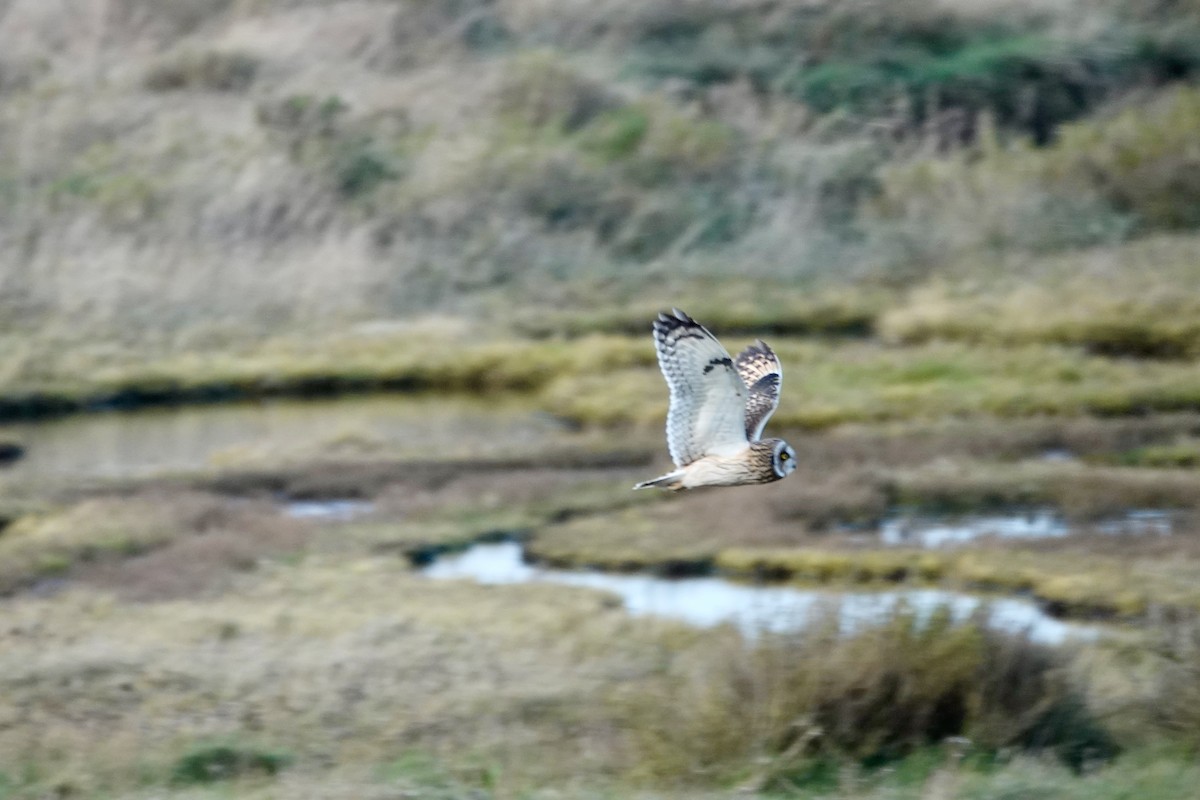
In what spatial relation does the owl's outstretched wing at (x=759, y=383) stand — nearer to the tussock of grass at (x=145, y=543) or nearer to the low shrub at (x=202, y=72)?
the tussock of grass at (x=145, y=543)

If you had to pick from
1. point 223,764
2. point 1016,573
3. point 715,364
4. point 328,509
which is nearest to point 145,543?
point 328,509

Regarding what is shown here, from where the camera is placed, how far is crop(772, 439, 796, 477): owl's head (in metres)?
6.90

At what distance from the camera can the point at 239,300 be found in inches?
1138

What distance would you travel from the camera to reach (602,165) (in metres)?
32.5

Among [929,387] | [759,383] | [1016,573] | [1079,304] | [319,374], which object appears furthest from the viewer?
[319,374]

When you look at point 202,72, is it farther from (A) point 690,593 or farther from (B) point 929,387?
(A) point 690,593

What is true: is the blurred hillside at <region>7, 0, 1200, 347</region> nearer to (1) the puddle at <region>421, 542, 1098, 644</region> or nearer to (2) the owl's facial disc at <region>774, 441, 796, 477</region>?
(1) the puddle at <region>421, 542, 1098, 644</region>

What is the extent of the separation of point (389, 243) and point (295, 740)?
21.9 meters

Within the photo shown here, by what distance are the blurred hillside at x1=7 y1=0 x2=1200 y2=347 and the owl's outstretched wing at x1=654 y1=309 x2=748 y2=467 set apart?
60.9 feet

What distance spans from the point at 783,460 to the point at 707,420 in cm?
37

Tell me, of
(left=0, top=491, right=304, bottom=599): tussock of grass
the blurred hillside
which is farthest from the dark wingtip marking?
the blurred hillside

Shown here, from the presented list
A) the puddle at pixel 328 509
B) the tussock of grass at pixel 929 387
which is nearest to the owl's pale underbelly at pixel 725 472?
the puddle at pixel 328 509

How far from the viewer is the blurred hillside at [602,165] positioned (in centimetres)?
2858

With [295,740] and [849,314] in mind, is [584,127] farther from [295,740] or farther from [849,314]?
[295,740]
